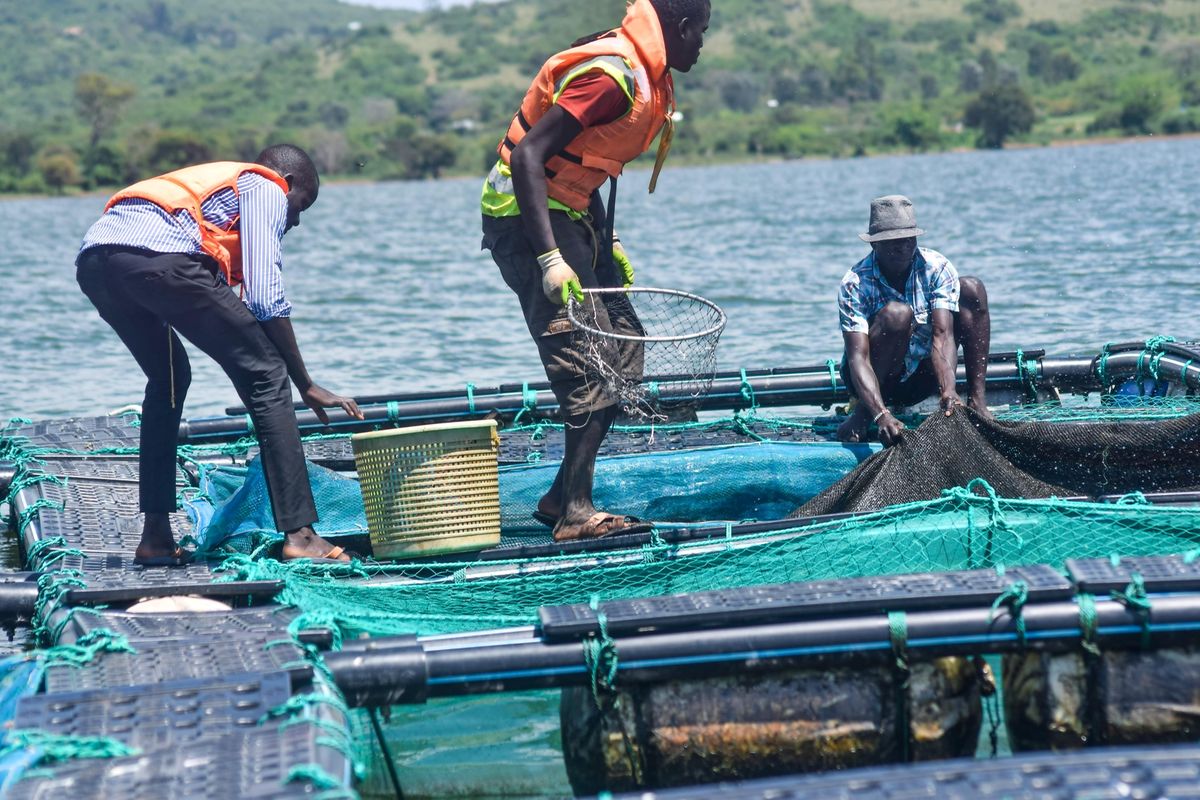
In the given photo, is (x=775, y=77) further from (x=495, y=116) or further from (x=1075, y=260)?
(x=1075, y=260)

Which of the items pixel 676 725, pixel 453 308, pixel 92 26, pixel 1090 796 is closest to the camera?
pixel 1090 796

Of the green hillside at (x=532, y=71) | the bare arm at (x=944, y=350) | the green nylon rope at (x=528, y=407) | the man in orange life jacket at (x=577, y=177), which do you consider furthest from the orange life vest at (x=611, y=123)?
the green hillside at (x=532, y=71)

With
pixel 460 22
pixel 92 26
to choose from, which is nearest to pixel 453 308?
pixel 460 22

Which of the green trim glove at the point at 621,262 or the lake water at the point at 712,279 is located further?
the lake water at the point at 712,279

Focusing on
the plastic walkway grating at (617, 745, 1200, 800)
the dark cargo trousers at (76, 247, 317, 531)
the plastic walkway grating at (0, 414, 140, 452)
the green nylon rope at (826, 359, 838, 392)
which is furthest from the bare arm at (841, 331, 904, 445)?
the plastic walkway grating at (0, 414, 140, 452)

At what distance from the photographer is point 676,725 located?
4172mm

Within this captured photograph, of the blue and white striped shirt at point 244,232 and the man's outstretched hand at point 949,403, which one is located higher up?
the blue and white striped shirt at point 244,232

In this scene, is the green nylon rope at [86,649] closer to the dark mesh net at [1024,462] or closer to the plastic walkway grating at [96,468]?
the dark mesh net at [1024,462]

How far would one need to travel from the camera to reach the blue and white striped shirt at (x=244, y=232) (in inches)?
210

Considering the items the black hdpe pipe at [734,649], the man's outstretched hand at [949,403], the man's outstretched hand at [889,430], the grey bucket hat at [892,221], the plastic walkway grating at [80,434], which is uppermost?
the grey bucket hat at [892,221]

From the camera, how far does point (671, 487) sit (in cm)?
632

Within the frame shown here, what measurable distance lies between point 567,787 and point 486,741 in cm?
43

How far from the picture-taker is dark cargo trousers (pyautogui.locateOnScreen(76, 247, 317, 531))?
17.5 ft

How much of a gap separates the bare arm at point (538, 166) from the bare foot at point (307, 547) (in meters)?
1.39
